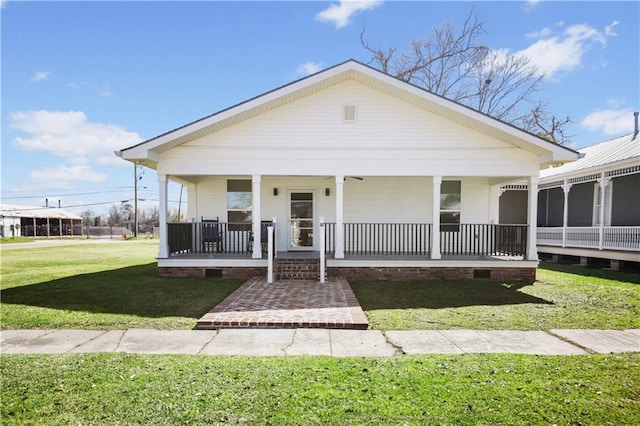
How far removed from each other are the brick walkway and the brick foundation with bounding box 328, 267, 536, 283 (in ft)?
3.24

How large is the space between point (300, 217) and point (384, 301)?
558 centimetres

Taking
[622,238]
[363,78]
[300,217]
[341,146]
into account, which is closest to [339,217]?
[341,146]

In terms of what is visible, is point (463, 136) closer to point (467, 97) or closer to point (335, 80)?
point (335, 80)

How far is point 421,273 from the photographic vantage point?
1020 centimetres

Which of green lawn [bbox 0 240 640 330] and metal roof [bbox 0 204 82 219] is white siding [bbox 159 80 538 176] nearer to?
green lawn [bbox 0 240 640 330]

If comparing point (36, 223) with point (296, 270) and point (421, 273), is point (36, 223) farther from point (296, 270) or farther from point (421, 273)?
point (421, 273)

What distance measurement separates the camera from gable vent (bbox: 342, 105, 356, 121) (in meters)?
10.2

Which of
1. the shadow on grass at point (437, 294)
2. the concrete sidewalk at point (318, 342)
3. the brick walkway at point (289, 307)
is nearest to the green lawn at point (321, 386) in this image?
the concrete sidewalk at point (318, 342)

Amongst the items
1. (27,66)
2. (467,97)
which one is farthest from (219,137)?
(467,97)

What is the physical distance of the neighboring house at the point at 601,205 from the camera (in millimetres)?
12086

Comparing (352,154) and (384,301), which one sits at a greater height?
(352,154)

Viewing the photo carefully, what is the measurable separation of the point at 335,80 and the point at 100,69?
37.9 feet

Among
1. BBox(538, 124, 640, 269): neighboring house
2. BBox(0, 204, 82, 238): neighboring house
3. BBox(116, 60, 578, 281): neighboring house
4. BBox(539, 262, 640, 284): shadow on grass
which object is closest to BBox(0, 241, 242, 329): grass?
BBox(116, 60, 578, 281): neighboring house

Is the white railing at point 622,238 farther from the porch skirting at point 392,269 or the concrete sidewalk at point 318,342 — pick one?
the concrete sidewalk at point 318,342
